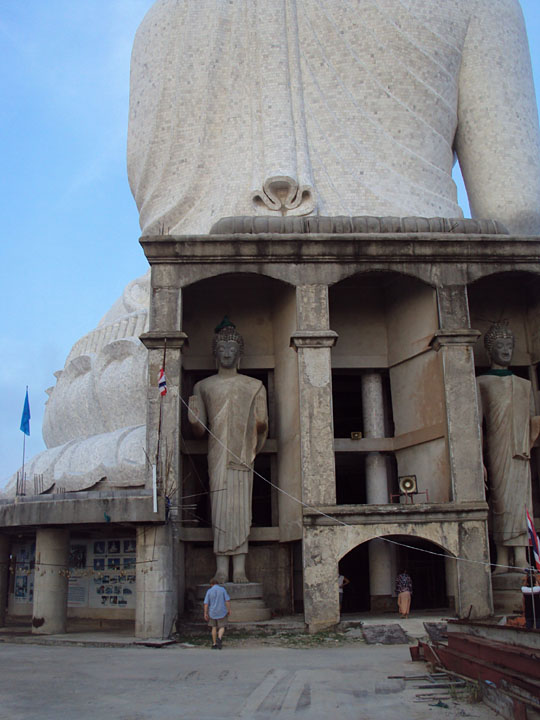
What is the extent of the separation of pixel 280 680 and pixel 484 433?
7964mm

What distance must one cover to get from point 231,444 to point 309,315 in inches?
102

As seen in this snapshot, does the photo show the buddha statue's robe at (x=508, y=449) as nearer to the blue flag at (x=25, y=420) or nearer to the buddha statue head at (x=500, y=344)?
the buddha statue head at (x=500, y=344)

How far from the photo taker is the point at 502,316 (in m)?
16.6

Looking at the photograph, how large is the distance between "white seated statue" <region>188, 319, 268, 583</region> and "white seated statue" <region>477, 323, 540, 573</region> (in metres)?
4.10

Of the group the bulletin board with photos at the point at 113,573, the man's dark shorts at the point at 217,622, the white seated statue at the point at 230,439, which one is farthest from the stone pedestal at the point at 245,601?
the bulletin board with photos at the point at 113,573

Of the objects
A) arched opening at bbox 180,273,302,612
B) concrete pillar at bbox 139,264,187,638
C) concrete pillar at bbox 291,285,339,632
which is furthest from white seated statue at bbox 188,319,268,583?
concrete pillar at bbox 291,285,339,632

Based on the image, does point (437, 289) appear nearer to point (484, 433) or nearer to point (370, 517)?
point (484, 433)

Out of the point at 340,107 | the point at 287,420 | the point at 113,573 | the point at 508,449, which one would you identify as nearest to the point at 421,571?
the point at 508,449

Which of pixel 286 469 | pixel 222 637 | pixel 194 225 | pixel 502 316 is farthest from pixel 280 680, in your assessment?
pixel 194 225

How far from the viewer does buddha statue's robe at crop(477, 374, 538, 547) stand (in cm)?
1445

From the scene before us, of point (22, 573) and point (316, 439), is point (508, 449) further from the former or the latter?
point (22, 573)

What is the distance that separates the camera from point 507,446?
14.8m

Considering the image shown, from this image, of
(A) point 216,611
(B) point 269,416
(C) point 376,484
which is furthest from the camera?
(B) point 269,416

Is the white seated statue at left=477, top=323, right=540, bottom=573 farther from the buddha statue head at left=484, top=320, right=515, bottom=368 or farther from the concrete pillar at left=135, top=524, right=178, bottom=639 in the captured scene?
the concrete pillar at left=135, top=524, right=178, bottom=639
